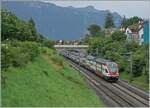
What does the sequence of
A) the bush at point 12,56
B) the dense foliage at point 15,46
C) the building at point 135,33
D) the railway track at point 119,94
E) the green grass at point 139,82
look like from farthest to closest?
the building at point 135,33 < the green grass at point 139,82 < the railway track at point 119,94 < the dense foliage at point 15,46 < the bush at point 12,56

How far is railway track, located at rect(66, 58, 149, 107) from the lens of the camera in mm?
43047

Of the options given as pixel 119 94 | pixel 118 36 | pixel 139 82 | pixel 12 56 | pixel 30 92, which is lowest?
pixel 139 82

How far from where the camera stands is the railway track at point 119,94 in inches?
1695

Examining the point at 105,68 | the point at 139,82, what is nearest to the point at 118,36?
the point at 105,68

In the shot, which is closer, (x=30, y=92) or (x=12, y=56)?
(x=30, y=92)

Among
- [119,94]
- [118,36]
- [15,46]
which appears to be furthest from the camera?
[118,36]

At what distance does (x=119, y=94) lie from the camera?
49.8 metres

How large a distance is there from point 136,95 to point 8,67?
991 inches

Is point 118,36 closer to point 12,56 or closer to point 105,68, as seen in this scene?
point 105,68

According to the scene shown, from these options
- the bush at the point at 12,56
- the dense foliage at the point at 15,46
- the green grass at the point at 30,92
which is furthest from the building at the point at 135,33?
the green grass at the point at 30,92

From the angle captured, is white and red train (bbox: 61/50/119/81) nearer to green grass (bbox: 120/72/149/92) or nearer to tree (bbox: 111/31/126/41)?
green grass (bbox: 120/72/149/92)

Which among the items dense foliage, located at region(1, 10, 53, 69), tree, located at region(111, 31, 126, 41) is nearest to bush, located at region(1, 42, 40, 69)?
dense foliage, located at region(1, 10, 53, 69)

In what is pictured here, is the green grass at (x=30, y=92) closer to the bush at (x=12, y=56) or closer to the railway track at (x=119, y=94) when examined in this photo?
the bush at (x=12, y=56)

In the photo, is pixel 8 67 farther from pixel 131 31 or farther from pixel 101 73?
pixel 131 31
